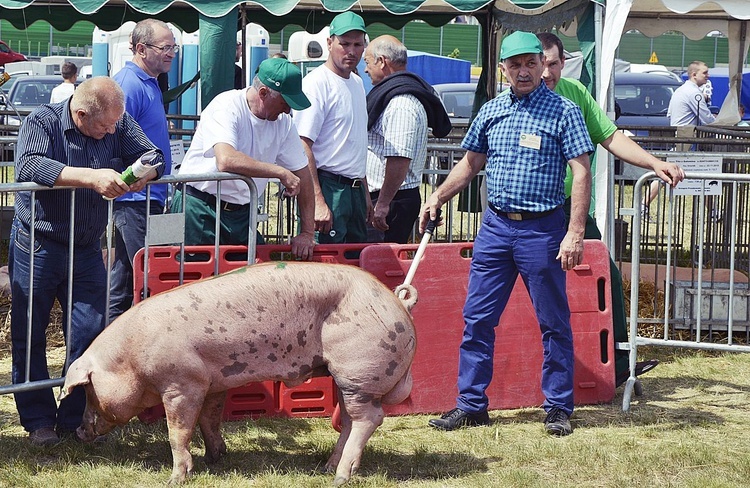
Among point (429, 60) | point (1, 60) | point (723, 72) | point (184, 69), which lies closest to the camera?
point (1, 60)

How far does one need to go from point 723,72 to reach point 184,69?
15.3 metres

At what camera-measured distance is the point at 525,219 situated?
5512 millimetres

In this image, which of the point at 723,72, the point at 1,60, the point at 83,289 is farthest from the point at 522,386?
the point at 723,72

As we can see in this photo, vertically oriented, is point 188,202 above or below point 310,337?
above

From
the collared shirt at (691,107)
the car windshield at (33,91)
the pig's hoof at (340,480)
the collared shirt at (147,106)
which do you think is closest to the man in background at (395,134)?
the collared shirt at (147,106)

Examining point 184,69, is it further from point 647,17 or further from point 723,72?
point 723,72

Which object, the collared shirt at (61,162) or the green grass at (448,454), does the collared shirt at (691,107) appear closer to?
the green grass at (448,454)

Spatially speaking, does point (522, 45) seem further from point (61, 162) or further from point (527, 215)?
point (61, 162)

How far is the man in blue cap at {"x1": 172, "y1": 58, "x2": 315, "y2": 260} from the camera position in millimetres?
5238

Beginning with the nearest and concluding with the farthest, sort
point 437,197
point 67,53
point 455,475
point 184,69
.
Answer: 1. point 455,475
2. point 437,197
3. point 184,69
4. point 67,53

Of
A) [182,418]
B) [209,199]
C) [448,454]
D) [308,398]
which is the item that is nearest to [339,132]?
[209,199]

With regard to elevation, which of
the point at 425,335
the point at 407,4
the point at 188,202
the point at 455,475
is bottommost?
the point at 455,475

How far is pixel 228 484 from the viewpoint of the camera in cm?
462

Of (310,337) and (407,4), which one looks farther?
(407,4)
